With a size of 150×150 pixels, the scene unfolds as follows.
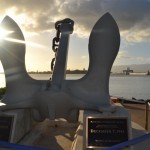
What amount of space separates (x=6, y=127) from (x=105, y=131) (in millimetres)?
1825

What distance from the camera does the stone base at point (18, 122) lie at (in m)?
6.65

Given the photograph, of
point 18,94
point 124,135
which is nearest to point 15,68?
point 18,94

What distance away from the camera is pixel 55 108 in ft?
21.8

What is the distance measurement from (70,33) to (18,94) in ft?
5.95

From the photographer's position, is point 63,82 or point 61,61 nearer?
point 63,82

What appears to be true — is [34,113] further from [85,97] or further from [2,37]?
[2,37]

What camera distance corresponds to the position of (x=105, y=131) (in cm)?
629

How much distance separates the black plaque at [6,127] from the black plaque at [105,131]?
4.74 feet

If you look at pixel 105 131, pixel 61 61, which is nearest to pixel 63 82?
pixel 61 61

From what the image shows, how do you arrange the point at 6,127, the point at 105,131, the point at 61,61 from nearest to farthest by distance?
the point at 105,131
the point at 6,127
the point at 61,61

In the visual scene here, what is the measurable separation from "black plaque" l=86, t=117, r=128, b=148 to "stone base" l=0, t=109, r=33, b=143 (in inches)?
54.0

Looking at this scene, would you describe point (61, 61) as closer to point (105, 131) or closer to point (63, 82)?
point (63, 82)

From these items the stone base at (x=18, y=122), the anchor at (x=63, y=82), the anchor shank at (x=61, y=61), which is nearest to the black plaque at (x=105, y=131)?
the anchor at (x=63, y=82)

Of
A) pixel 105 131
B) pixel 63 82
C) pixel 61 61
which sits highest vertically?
pixel 61 61
